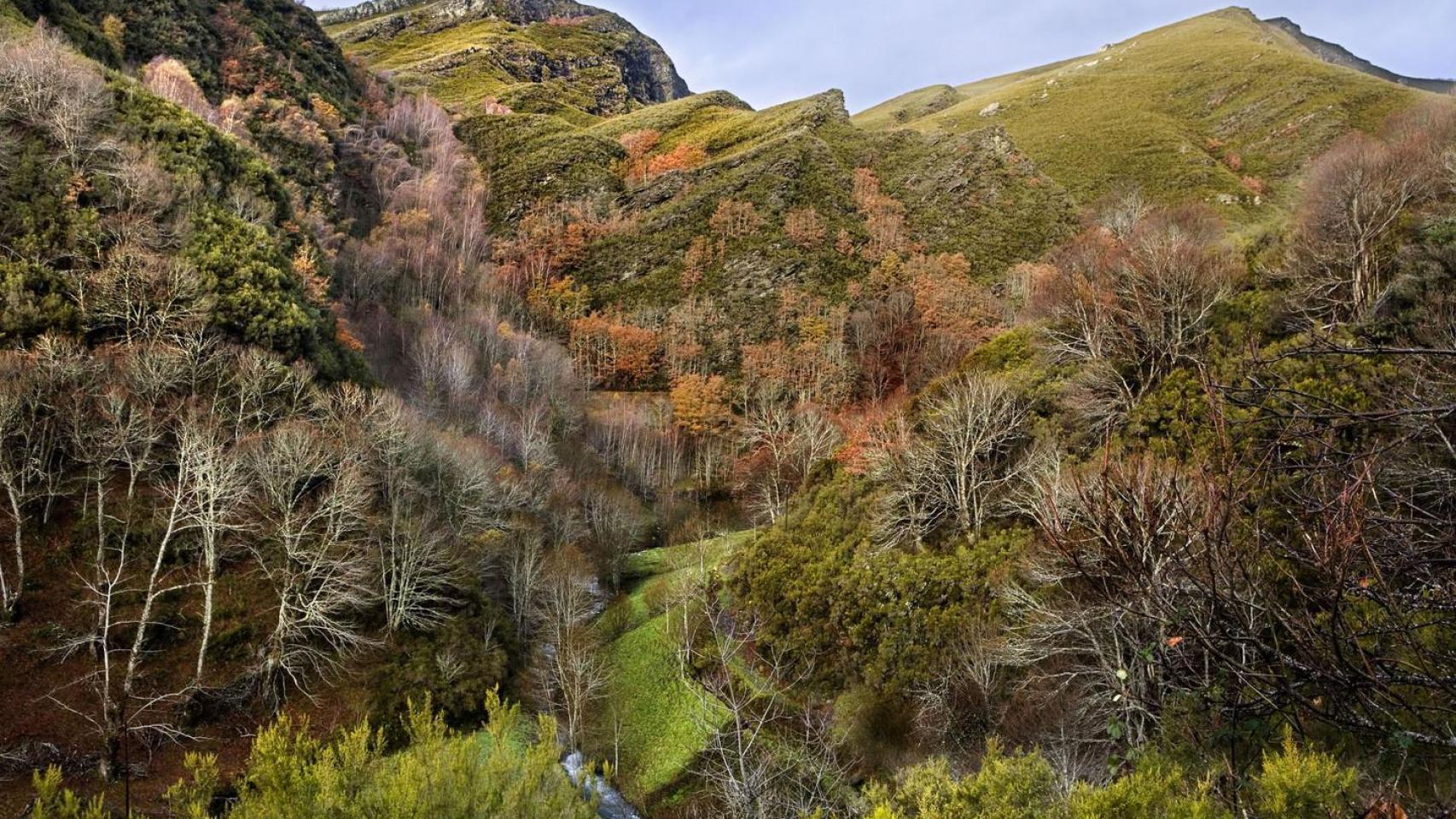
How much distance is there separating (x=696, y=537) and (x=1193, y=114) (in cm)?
9887

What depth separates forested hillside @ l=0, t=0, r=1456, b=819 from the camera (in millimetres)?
4199

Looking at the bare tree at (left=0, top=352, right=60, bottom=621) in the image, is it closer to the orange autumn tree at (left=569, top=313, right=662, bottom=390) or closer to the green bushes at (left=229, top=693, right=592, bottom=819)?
the green bushes at (left=229, top=693, right=592, bottom=819)

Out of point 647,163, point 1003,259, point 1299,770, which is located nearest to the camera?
point 1299,770

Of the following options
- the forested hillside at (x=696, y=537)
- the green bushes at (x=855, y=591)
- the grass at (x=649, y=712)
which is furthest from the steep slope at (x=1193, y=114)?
the grass at (x=649, y=712)

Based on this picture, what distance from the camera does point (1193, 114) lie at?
89312mm

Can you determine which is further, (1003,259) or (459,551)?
(1003,259)

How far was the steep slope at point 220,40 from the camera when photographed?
4269 cm

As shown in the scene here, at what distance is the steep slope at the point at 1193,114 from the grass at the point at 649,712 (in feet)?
218

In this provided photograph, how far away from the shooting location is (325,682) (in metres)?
19.0

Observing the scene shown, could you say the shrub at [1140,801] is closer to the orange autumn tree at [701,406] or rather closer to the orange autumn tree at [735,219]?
the orange autumn tree at [701,406]

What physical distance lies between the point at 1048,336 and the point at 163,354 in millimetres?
30805

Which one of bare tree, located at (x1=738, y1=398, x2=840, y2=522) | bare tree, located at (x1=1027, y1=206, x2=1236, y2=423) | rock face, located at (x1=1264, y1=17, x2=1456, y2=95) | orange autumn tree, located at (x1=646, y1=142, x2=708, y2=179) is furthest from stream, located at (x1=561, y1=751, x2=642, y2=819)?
rock face, located at (x1=1264, y1=17, x2=1456, y2=95)

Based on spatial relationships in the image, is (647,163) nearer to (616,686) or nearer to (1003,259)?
(1003,259)

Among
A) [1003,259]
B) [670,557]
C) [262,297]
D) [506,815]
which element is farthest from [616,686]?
[1003,259]
